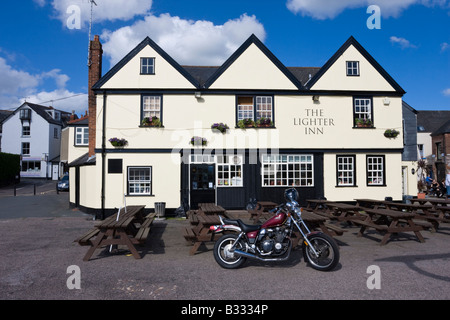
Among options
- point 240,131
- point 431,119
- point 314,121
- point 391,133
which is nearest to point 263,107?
point 240,131

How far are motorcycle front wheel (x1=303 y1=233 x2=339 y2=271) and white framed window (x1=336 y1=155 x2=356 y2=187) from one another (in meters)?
9.79

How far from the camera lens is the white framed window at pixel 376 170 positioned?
615 inches

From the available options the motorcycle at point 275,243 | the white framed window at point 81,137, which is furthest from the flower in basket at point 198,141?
the white framed window at point 81,137

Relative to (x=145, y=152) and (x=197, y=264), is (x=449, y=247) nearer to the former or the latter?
(x=197, y=264)

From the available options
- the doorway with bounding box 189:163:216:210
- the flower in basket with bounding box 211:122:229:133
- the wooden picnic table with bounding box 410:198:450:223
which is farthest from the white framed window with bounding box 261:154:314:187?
the wooden picnic table with bounding box 410:198:450:223

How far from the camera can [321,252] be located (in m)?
6.32

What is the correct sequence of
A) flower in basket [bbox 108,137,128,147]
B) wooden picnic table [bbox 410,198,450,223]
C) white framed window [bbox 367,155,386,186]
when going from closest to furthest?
wooden picnic table [bbox 410,198,450,223] → flower in basket [bbox 108,137,128,147] → white framed window [bbox 367,155,386,186]

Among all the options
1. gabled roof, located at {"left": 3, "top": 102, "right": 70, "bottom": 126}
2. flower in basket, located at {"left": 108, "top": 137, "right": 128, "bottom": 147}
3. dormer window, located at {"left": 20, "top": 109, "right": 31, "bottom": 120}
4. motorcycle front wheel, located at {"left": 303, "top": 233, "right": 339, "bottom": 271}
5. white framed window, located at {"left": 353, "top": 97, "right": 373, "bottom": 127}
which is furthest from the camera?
gabled roof, located at {"left": 3, "top": 102, "right": 70, "bottom": 126}

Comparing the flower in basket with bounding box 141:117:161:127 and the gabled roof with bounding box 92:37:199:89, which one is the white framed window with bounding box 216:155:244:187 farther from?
the gabled roof with bounding box 92:37:199:89

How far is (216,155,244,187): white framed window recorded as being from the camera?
14.9 metres

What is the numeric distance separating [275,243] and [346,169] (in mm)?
10404

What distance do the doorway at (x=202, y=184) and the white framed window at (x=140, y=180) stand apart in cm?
186

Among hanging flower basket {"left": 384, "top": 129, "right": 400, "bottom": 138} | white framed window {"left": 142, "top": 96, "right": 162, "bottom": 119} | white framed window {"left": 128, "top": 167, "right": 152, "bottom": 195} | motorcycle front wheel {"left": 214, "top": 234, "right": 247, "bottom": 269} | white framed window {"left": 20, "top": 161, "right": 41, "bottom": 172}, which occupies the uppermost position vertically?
white framed window {"left": 142, "top": 96, "right": 162, "bottom": 119}
